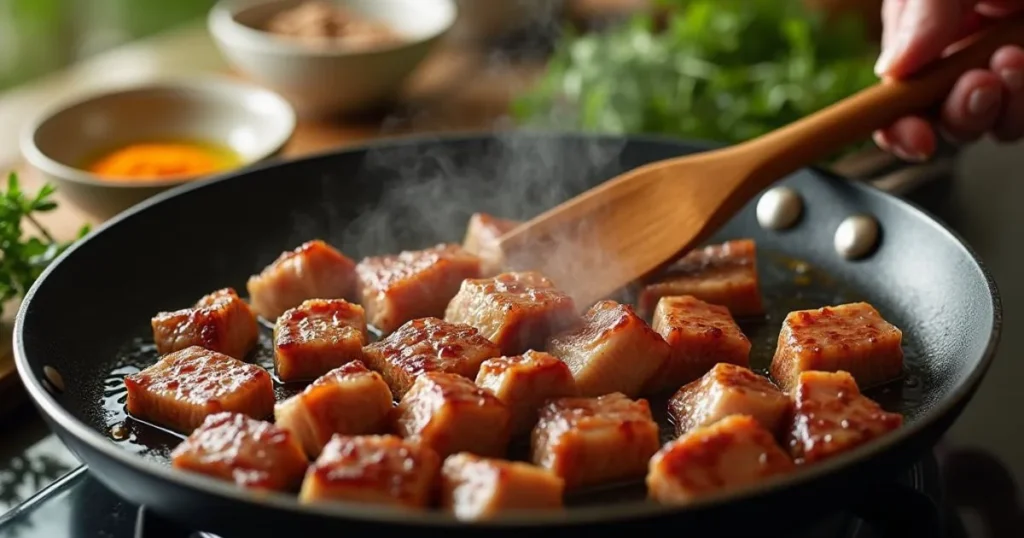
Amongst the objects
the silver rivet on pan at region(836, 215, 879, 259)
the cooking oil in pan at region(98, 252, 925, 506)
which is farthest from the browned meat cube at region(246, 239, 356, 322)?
the silver rivet on pan at region(836, 215, 879, 259)

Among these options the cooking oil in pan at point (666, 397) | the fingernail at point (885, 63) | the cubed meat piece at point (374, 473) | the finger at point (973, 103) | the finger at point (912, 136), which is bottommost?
the cooking oil in pan at point (666, 397)

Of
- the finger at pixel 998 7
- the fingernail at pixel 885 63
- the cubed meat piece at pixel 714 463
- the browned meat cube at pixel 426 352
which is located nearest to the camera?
the cubed meat piece at pixel 714 463

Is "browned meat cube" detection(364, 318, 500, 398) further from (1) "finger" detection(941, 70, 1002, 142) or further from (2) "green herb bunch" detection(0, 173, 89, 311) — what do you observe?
(1) "finger" detection(941, 70, 1002, 142)

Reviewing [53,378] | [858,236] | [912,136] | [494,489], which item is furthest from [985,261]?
[53,378]

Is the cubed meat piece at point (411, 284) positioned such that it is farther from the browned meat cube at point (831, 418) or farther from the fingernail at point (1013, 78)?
the fingernail at point (1013, 78)

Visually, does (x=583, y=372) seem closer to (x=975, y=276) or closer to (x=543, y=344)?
(x=543, y=344)

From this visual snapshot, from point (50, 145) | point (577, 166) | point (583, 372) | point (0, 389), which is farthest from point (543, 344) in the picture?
point (50, 145)

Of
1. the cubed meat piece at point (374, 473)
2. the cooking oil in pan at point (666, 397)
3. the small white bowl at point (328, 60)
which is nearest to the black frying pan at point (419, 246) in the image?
the cooking oil in pan at point (666, 397)
